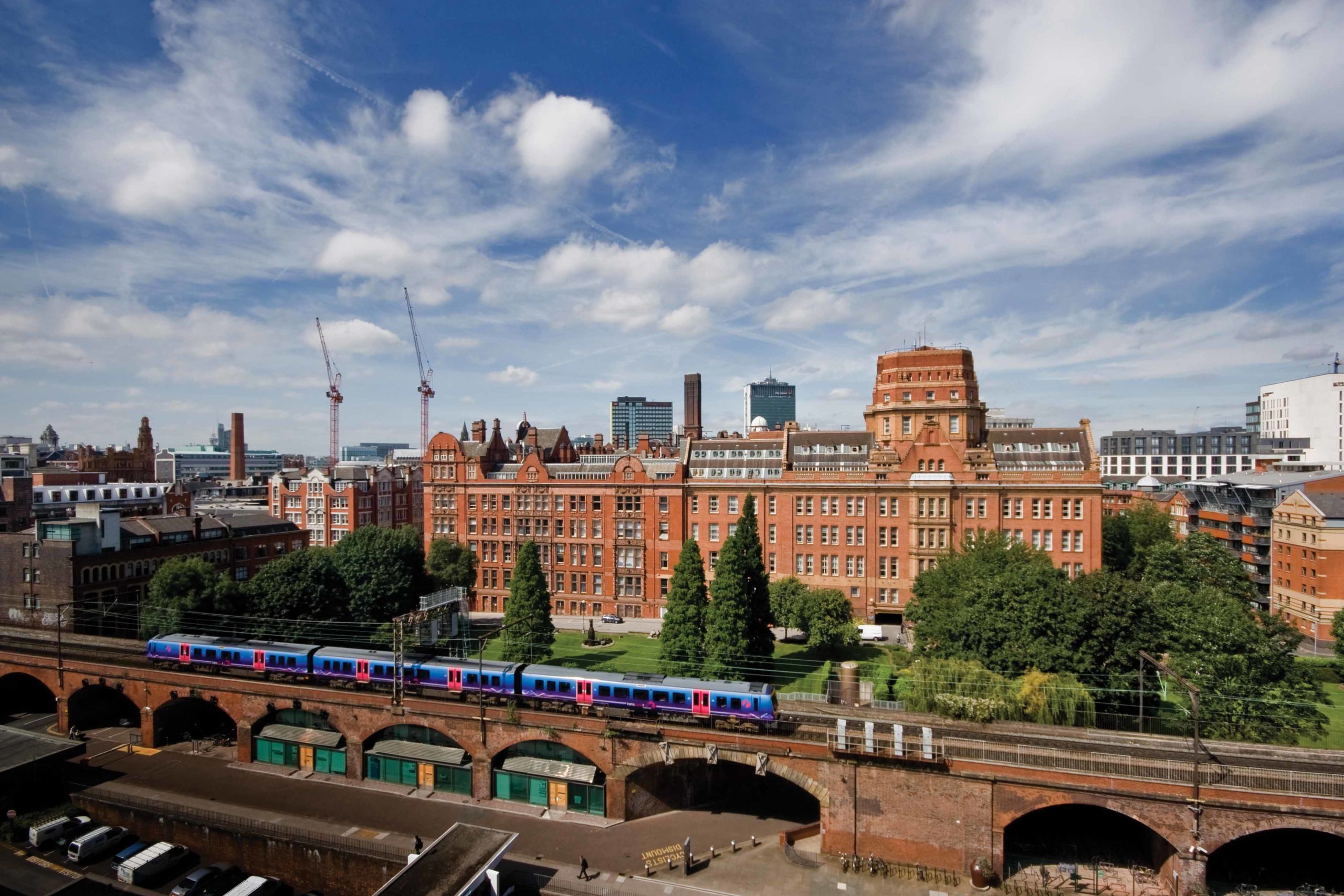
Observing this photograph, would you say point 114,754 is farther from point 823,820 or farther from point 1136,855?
point 1136,855

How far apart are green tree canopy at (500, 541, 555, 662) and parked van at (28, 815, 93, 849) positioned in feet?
93.3

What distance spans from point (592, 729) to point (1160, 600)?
39369mm

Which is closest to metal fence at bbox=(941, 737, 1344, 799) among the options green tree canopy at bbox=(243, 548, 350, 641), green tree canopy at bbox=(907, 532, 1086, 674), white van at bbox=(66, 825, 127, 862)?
green tree canopy at bbox=(907, 532, 1086, 674)

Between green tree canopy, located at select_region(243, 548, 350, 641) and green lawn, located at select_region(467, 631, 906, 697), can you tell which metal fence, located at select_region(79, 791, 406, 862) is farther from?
green lawn, located at select_region(467, 631, 906, 697)

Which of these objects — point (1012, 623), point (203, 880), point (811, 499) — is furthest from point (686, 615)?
point (203, 880)

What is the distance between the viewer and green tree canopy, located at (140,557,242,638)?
2392 inches

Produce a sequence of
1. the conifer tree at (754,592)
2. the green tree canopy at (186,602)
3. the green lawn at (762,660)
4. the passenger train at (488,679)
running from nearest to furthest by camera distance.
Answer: the passenger train at (488,679)
the green lawn at (762,660)
the conifer tree at (754,592)
the green tree canopy at (186,602)

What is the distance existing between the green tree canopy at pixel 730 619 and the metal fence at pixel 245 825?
24.0 m

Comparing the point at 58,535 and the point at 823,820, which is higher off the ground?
the point at 58,535

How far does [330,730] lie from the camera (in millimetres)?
49250

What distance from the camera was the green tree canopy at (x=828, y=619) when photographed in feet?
213

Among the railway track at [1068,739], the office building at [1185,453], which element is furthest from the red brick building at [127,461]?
the office building at [1185,453]

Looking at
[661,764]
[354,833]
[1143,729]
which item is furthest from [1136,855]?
[354,833]

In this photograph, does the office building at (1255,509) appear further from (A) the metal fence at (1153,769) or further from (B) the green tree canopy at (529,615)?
(B) the green tree canopy at (529,615)
